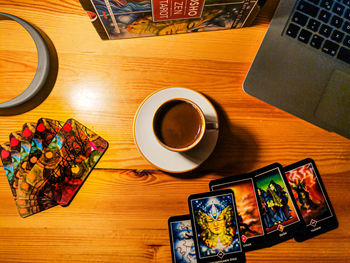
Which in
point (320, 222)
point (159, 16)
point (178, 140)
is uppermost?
point (159, 16)

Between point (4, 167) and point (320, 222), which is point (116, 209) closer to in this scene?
point (4, 167)

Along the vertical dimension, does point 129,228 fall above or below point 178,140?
below

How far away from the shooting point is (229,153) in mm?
677

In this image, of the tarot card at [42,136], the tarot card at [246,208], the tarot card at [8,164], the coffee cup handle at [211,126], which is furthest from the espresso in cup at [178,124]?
the tarot card at [8,164]

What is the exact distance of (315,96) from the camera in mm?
661

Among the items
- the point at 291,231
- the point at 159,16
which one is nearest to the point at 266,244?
the point at 291,231

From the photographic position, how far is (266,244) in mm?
649

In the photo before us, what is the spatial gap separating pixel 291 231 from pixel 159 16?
734 mm

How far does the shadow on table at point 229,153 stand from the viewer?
2.20 ft

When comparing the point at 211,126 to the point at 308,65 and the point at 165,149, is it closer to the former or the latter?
the point at 165,149

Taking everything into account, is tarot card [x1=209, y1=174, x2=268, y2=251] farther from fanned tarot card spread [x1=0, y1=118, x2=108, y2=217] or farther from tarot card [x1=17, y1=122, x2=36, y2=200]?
tarot card [x1=17, y1=122, x2=36, y2=200]

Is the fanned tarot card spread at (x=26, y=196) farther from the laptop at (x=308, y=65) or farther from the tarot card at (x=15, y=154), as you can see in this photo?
the laptop at (x=308, y=65)

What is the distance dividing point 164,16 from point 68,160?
50cm

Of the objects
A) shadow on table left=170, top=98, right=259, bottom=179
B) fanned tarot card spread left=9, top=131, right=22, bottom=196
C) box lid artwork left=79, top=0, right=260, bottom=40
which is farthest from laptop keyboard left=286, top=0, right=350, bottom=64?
fanned tarot card spread left=9, top=131, right=22, bottom=196
